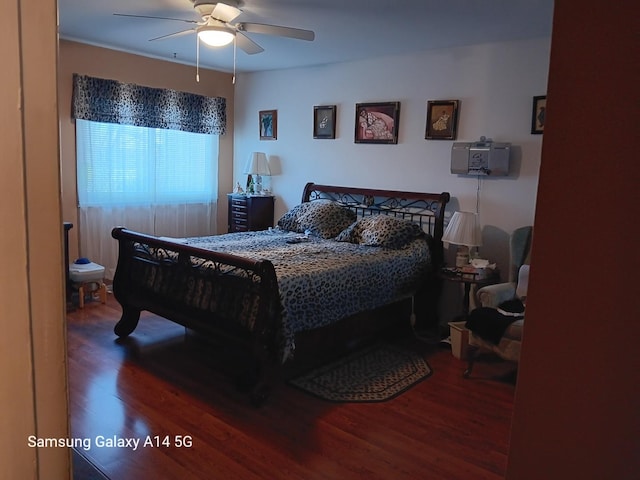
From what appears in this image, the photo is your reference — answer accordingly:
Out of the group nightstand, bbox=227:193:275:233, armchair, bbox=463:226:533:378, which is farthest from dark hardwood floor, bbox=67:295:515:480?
nightstand, bbox=227:193:275:233

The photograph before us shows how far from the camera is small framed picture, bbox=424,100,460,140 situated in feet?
14.2

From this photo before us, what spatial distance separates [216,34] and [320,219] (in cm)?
204

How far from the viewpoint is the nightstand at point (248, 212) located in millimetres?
5582

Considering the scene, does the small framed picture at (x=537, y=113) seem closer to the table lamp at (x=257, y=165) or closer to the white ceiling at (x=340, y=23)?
the white ceiling at (x=340, y=23)

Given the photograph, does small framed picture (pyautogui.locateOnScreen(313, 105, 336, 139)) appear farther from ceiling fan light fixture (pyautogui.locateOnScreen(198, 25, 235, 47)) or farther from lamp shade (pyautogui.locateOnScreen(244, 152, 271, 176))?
ceiling fan light fixture (pyautogui.locateOnScreen(198, 25, 235, 47))

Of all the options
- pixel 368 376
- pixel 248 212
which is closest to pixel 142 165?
pixel 248 212

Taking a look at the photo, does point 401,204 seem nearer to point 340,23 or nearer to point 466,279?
point 466,279

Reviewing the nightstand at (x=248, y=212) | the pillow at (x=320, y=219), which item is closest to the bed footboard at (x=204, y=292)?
the pillow at (x=320, y=219)

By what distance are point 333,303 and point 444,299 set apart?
1.61 m

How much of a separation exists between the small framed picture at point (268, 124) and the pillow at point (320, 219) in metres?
1.18

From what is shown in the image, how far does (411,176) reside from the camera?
4.66 metres

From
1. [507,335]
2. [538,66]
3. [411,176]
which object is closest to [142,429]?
[507,335]

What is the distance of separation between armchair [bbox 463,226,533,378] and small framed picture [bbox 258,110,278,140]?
3035 mm

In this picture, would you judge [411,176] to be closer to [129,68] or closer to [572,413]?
[129,68]
